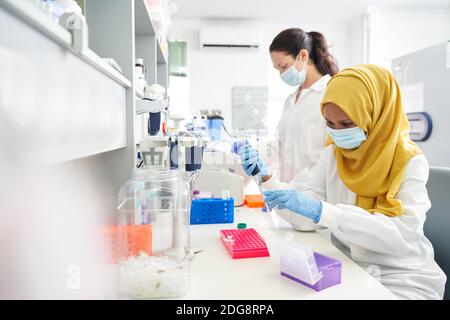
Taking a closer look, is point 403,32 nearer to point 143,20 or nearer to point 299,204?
point 143,20

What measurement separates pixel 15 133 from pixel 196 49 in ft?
12.5

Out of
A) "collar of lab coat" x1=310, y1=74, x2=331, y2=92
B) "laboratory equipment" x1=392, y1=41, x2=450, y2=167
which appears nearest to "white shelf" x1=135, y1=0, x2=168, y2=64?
"collar of lab coat" x1=310, y1=74, x2=331, y2=92

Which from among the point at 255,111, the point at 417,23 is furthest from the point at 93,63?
the point at 417,23

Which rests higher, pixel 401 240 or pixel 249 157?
pixel 249 157

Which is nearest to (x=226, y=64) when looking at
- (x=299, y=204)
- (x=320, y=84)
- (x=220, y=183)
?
(x=320, y=84)

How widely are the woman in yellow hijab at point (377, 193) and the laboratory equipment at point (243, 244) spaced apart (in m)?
0.13

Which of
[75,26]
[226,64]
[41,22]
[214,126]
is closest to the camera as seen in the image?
[41,22]

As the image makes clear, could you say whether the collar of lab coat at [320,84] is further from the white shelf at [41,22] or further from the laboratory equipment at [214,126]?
the white shelf at [41,22]

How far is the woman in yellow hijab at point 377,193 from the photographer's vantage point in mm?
995

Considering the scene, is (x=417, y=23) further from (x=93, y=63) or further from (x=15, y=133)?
(x=15, y=133)

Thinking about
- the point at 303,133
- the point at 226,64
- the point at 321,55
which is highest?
the point at 226,64

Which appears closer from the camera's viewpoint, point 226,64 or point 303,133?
point 303,133

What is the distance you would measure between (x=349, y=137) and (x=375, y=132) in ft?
0.27

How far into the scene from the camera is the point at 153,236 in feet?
2.82
